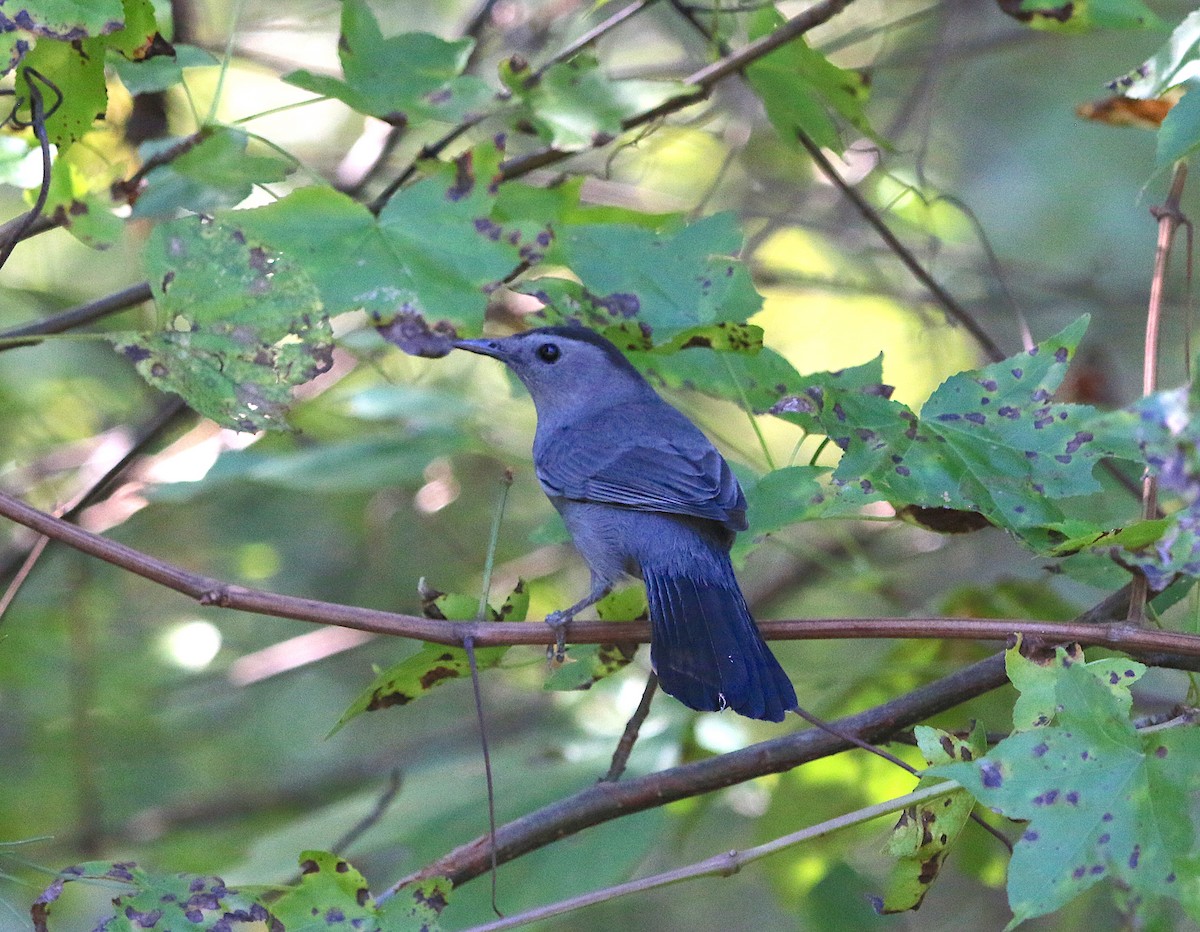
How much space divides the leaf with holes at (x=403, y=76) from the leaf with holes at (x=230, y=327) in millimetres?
673

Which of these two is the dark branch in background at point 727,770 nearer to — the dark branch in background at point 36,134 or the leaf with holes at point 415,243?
the leaf with holes at point 415,243

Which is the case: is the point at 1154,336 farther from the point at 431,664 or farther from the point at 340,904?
the point at 340,904

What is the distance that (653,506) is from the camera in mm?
3184

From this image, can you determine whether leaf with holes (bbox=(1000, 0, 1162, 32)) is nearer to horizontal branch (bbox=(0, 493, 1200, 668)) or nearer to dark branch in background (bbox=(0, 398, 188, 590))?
horizontal branch (bbox=(0, 493, 1200, 668))

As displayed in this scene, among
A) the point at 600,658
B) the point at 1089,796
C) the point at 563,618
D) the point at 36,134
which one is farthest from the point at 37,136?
the point at 1089,796

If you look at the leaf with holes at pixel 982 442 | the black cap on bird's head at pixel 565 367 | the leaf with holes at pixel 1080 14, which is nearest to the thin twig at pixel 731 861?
the leaf with holes at pixel 982 442

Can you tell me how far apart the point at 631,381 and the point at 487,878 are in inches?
65.6

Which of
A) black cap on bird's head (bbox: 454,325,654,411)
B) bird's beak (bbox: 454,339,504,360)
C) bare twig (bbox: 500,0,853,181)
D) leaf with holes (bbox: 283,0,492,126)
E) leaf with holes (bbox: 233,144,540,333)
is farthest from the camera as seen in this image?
black cap on bird's head (bbox: 454,325,654,411)

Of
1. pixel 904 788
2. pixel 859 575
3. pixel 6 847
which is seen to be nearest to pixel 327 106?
pixel 859 575

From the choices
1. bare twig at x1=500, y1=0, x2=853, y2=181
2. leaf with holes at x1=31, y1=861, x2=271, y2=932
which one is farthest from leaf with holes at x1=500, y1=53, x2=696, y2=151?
leaf with holes at x1=31, y1=861, x2=271, y2=932

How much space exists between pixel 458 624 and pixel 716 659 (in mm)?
651

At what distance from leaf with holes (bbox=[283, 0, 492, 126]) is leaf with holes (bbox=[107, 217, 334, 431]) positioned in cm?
67

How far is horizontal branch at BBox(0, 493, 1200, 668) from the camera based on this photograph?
196cm

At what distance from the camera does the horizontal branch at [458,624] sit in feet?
6.43
